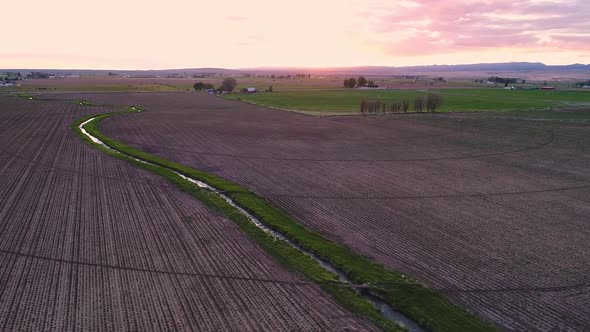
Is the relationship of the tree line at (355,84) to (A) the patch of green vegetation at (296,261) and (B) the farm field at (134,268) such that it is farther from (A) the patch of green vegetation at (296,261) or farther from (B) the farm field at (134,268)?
(B) the farm field at (134,268)

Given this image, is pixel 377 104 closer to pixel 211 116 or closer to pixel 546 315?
pixel 211 116

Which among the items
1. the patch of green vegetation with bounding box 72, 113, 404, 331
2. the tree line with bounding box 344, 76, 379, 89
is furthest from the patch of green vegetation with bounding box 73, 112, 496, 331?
the tree line with bounding box 344, 76, 379, 89

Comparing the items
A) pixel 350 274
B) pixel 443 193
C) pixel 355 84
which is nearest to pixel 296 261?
pixel 350 274

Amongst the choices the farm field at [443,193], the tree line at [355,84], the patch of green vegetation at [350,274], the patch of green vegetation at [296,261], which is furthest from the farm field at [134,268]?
the tree line at [355,84]

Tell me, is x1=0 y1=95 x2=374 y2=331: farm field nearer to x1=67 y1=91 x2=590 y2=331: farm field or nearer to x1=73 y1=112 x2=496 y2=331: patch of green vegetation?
x1=73 y1=112 x2=496 y2=331: patch of green vegetation

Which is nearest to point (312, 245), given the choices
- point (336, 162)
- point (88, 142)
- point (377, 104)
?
point (336, 162)

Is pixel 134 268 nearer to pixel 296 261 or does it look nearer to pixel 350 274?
pixel 296 261
